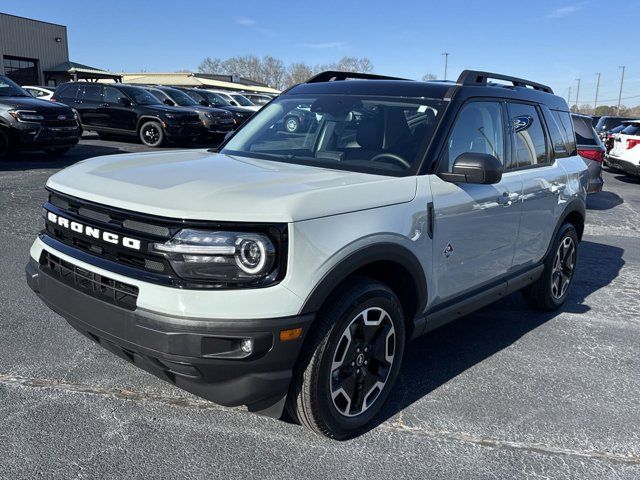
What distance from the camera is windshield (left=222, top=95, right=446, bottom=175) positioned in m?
3.51

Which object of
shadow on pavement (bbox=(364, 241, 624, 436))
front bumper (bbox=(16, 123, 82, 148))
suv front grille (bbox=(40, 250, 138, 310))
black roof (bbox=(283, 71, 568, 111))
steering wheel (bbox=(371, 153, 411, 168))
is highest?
black roof (bbox=(283, 71, 568, 111))

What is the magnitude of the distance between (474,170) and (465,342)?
1.72 metres

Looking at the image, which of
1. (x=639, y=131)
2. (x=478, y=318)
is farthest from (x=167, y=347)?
(x=639, y=131)

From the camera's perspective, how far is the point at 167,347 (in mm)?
2453

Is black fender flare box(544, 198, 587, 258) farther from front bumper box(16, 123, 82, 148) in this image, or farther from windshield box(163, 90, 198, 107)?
windshield box(163, 90, 198, 107)

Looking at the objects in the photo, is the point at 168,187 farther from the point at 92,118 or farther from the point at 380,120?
the point at 92,118

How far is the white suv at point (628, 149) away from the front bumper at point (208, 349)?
568 inches

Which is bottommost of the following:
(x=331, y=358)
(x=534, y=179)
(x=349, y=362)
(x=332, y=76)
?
(x=349, y=362)

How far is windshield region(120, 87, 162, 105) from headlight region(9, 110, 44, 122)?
5.57 meters

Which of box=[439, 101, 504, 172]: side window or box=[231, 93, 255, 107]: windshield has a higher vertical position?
box=[231, 93, 255, 107]: windshield

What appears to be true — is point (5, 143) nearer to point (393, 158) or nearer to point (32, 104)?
point (32, 104)

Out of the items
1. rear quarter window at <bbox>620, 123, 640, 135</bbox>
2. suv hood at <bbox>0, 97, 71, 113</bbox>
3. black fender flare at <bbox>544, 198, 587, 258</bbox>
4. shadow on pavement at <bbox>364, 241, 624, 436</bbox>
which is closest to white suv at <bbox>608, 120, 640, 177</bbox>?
rear quarter window at <bbox>620, 123, 640, 135</bbox>

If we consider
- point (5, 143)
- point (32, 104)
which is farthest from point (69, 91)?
point (5, 143)

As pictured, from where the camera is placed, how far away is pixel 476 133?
387cm
